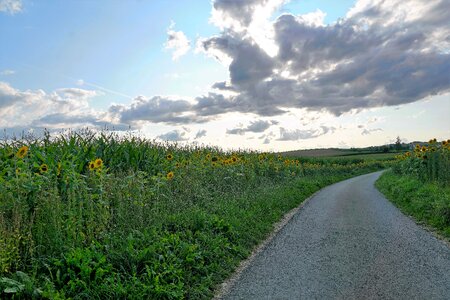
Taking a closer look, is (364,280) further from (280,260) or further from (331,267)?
(280,260)

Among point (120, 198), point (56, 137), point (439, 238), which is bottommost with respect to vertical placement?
point (439, 238)

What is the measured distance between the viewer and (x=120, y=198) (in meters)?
7.98

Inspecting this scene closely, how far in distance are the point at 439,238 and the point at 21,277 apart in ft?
27.9

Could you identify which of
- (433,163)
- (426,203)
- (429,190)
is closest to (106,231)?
(426,203)

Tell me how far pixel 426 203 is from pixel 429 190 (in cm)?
200

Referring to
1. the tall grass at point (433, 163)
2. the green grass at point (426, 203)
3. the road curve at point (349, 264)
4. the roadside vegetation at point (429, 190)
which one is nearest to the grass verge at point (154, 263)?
the road curve at point (349, 264)

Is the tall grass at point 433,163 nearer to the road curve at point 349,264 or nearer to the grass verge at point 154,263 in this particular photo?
the road curve at point 349,264

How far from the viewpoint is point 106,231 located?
7.33 m

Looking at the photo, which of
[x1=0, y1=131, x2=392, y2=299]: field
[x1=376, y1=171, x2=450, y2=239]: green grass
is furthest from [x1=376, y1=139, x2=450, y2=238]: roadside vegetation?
[x1=0, y1=131, x2=392, y2=299]: field

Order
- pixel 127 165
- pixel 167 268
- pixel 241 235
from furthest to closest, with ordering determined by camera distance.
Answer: pixel 127 165 < pixel 241 235 < pixel 167 268

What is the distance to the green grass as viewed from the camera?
11067mm

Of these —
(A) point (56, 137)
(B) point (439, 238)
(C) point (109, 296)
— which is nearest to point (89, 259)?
(C) point (109, 296)

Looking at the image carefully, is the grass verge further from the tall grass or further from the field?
the tall grass

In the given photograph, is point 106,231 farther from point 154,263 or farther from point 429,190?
point 429,190
